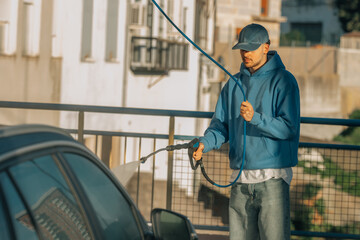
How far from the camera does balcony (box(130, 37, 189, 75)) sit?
1908 cm

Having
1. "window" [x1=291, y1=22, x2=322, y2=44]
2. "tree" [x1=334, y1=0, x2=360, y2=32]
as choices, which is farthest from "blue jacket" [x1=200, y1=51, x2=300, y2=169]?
"window" [x1=291, y1=22, x2=322, y2=44]

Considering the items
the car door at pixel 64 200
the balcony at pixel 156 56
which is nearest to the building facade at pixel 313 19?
the balcony at pixel 156 56

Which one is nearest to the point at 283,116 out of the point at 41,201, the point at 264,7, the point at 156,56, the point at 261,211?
the point at 261,211

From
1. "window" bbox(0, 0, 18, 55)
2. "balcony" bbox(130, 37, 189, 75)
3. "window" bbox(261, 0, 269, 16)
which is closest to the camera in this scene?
"window" bbox(0, 0, 18, 55)

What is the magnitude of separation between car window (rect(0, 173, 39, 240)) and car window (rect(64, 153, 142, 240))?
0.35 meters

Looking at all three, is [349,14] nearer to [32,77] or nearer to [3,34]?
[32,77]

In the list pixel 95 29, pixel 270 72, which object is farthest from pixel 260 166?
pixel 95 29

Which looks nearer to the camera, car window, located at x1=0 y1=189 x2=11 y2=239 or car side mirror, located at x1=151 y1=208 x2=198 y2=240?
car window, located at x1=0 y1=189 x2=11 y2=239

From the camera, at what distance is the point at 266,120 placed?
4.01 m

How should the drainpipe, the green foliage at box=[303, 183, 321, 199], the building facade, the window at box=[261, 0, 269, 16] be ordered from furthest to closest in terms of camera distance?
the building facade
the window at box=[261, 0, 269, 16]
the drainpipe
the green foliage at box=[303, 183, 321, 199]

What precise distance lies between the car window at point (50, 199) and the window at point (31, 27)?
39.3 feet

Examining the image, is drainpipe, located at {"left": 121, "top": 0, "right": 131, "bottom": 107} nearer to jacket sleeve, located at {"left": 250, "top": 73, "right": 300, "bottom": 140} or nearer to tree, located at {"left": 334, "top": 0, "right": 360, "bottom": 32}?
jacket sleeve, located at {"left": 250, "top": 73, "right": 300, "bottom": 140}

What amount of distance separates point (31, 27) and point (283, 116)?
1069 cm

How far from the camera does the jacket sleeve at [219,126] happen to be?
14.1ft
